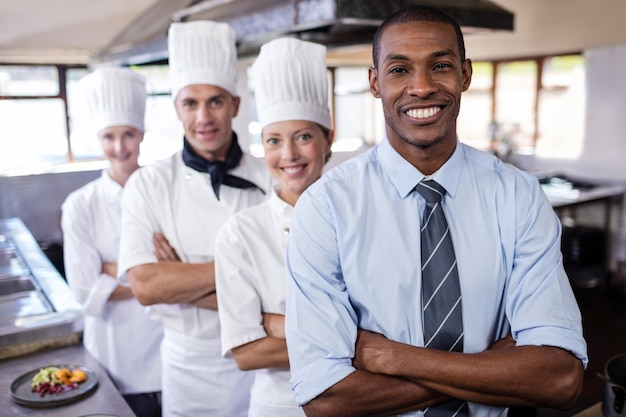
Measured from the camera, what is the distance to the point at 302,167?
1706mm

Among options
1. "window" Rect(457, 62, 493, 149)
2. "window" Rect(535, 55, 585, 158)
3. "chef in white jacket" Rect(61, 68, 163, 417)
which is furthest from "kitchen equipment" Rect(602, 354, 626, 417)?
"window" Rect(457, 62, 493, 149)

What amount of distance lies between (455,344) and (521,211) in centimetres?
32

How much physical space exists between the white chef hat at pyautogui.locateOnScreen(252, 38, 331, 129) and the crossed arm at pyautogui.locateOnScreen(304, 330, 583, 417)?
0.81 metres

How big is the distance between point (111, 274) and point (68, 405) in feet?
2.50

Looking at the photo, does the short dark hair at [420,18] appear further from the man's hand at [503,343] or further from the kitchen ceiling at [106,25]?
the kitchen ceiling at [106,25]

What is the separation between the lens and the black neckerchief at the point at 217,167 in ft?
6.72

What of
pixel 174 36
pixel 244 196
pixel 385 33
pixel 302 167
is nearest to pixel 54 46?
pixel 174 36

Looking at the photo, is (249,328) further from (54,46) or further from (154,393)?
(54,46)

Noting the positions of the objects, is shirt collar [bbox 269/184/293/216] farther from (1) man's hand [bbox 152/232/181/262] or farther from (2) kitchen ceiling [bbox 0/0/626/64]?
(2) kitchen ceiling [bbox 0/0/626/64]

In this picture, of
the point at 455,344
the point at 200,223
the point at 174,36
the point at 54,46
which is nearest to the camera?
the point at 455,344

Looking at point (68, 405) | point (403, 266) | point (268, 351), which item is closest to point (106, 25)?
point (68, 405)

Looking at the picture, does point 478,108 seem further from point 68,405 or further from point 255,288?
point 68,405

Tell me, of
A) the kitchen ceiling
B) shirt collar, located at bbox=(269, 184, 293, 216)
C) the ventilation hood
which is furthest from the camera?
the kitchen ceiling

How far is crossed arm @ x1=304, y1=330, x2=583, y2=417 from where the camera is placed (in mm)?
1147
